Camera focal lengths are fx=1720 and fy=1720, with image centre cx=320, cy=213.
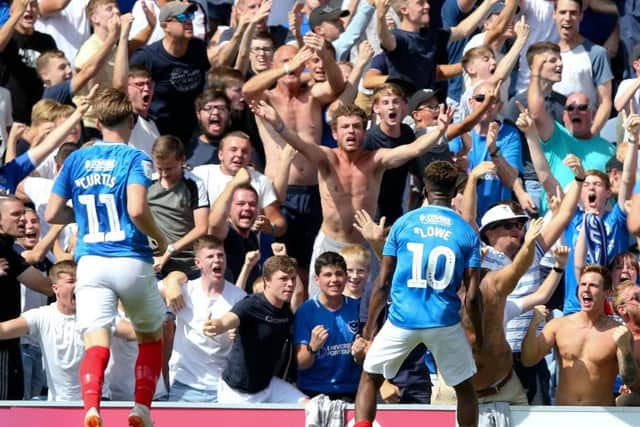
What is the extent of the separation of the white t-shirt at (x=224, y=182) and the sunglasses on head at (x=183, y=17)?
5.81ft

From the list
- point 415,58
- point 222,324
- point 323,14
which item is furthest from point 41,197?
point 415,58

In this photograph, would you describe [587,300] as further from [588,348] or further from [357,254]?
[357,254]

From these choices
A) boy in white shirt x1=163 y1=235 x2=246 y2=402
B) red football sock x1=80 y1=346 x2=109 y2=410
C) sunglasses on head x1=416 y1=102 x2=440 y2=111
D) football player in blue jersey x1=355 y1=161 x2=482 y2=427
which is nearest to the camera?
red football sock x1=80 y1=346 x2=109 y2=410

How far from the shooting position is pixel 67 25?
16.7m

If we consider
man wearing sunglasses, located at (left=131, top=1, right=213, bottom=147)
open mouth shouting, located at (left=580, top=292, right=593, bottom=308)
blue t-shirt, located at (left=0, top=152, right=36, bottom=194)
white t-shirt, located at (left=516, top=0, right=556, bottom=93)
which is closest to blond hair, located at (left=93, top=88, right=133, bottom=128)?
blue t-shirt, located at (left=0, top=152, right=36, bottom=194)

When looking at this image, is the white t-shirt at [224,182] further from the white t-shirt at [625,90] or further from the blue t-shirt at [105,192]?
the white t-shirt at [625,90]

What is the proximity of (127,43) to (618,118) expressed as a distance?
4.66 metres

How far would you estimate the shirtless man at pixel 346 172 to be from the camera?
1407 cm

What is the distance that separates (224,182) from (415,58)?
278 centimetres

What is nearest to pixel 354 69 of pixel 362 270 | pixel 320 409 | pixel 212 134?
pixel 212 134

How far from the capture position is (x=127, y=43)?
15367mm

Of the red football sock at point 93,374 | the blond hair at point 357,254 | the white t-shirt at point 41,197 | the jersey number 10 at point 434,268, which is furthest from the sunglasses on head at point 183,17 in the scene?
the red football sock at point 93,374

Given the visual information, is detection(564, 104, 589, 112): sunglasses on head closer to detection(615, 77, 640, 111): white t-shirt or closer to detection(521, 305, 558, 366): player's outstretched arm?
detection(615, 77, 640, 111): white t-shirt

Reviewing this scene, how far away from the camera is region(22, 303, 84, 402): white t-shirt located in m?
12.6
